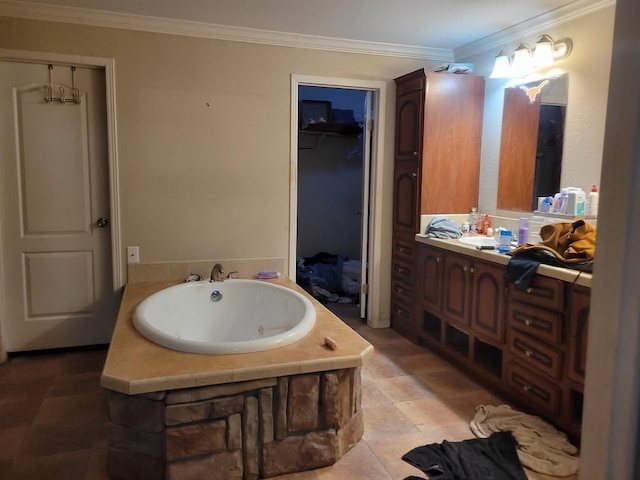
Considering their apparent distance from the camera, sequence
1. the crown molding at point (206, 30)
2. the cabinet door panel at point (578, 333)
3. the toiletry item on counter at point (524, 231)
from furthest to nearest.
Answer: the crown molding at point (206, 30), the toiletry item on counter at point (524, 231), the cabinet door panel at point (578, 333)

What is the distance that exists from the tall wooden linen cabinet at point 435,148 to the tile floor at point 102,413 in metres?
0.74

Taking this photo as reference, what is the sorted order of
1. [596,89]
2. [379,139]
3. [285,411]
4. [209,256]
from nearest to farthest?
[285,411], [596,89], [209,256], [379,139]

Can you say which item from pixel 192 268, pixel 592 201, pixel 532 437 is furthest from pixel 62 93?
pixel 532 437

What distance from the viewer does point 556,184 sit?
2988 millimetres

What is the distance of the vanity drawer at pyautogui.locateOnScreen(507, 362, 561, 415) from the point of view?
238 cm

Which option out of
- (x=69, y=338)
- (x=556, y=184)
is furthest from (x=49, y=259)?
(x=556, y=184)

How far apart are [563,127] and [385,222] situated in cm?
151

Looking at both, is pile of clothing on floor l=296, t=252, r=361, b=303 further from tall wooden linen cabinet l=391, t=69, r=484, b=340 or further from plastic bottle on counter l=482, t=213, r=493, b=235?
plastic bottle on counter l=482, t=213, r=493, b=235

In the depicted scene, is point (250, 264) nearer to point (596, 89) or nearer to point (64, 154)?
point (64, 154)

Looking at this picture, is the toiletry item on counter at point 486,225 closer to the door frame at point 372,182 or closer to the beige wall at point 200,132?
the door frame at point 372,182

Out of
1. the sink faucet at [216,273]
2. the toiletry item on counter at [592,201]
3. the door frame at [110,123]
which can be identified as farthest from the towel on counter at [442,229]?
the door frame at [110,123]

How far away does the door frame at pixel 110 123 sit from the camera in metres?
3.09

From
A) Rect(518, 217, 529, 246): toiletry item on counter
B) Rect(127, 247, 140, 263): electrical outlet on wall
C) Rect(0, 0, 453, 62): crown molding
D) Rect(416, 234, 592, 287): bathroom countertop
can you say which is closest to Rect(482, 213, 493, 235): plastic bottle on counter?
Rect(416, 234, 592, 287): bathroom countertop

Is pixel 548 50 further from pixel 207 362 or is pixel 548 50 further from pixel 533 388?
pixel 207 362
